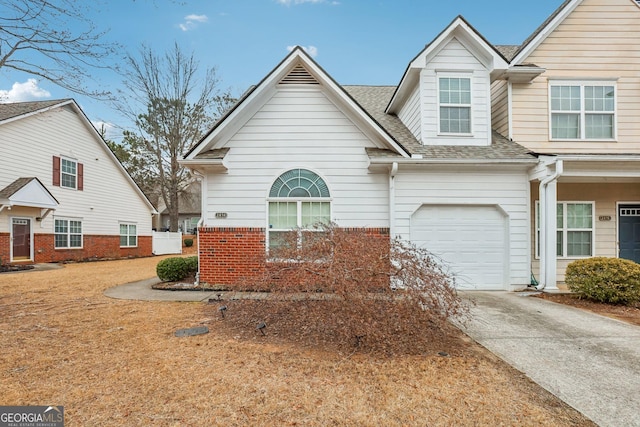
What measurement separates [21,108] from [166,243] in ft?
39.1

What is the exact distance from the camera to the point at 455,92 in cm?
902

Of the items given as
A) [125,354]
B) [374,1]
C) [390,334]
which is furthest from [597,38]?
[125,354]

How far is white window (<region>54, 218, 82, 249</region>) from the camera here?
16.5 meters

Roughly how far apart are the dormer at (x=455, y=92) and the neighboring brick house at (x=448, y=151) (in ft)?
0.09

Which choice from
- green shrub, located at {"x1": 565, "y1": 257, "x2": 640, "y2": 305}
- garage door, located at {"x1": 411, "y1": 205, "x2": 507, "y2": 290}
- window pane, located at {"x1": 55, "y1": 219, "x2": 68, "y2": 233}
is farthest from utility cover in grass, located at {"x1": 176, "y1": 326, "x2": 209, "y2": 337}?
window pane, located at {"x1": 55, "y1": 219, "x2": 68, "y2": 233}

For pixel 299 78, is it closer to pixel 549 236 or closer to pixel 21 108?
pixel 549 236

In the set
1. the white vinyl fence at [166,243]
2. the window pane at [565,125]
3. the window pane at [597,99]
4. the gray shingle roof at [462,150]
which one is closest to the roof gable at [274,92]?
the gray shingle roof at [462,150]

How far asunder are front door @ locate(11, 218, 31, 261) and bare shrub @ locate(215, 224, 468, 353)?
15.7 meters

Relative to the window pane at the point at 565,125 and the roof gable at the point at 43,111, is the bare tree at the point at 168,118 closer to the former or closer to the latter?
the roof gable at the point at 43,111

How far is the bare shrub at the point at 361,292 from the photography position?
4.34 m

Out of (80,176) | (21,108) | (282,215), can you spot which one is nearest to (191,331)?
(282,215)

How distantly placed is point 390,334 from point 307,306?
4.62 feet

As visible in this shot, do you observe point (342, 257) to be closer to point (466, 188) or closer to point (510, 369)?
point (510, 369)

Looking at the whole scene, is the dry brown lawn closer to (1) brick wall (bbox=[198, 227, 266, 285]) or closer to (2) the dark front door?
(1) brick wall (bbox=[198, 227, 266, 285])
